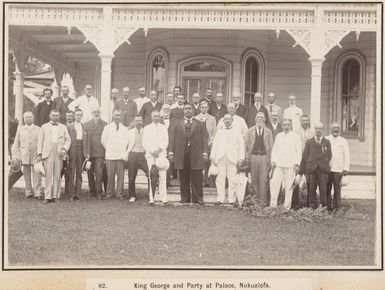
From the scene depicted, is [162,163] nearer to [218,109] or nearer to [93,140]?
[93,140]

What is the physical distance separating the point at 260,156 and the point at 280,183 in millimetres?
528

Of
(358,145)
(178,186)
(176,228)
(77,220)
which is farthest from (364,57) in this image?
(77,220)

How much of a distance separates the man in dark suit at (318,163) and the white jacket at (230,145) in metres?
1.04

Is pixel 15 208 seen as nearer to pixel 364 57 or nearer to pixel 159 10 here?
pixel 159 10

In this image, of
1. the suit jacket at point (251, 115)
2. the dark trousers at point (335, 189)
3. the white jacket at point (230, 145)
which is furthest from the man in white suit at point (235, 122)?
the dark trousers at point (335, 189)

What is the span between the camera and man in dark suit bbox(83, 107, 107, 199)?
27.8ft

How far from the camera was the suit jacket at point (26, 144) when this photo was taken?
8.02 m

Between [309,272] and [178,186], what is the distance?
12.1ft

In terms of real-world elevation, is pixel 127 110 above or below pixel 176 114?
above

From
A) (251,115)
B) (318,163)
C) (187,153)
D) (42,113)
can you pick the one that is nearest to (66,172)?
(42,113)

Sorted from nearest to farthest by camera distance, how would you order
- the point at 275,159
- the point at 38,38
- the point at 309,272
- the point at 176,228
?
the point at 309,272
the point at 176,228
the point at 275,159
the point at 38,38

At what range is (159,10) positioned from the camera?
870cm

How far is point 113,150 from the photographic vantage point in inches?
335

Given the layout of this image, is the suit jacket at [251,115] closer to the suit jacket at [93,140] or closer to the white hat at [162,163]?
the white hat at [162,163]
